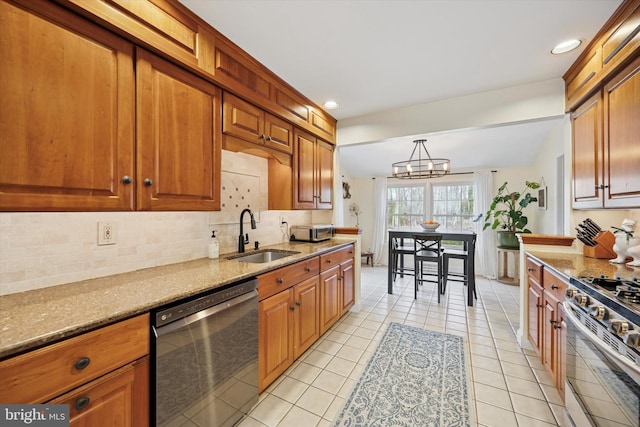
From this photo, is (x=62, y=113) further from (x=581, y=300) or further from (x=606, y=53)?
(x=606, y=53)

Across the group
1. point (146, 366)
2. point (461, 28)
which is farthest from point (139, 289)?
point (461, 28)

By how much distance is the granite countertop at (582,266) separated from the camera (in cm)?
152

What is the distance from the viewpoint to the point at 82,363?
86cm

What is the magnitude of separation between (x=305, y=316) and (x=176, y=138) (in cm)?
160

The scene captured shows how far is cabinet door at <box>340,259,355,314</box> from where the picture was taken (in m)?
2.84

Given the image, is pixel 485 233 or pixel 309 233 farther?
pixel 485 233

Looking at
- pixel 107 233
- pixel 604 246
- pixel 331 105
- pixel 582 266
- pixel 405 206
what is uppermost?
pixel 331 105

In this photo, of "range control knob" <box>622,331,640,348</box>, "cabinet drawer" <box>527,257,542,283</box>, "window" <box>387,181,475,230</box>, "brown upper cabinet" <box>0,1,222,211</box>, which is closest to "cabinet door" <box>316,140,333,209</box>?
"brown upper cabinet" <box>0,1,222,211</box>

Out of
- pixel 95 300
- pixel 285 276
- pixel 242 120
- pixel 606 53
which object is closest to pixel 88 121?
pixel 95 300

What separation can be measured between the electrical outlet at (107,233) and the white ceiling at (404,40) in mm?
1320

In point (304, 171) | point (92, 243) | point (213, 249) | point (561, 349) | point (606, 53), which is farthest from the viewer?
point (304, 171)

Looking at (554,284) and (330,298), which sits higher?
(554,284)

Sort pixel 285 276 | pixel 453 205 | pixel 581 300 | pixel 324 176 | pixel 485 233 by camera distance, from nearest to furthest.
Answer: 1. pixel 581 300
2. pixel 285 276
3. pixel 324 176
4. pixel 485 233
5. pixel 453 205

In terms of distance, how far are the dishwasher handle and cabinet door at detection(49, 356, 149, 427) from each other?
0.12 metres
